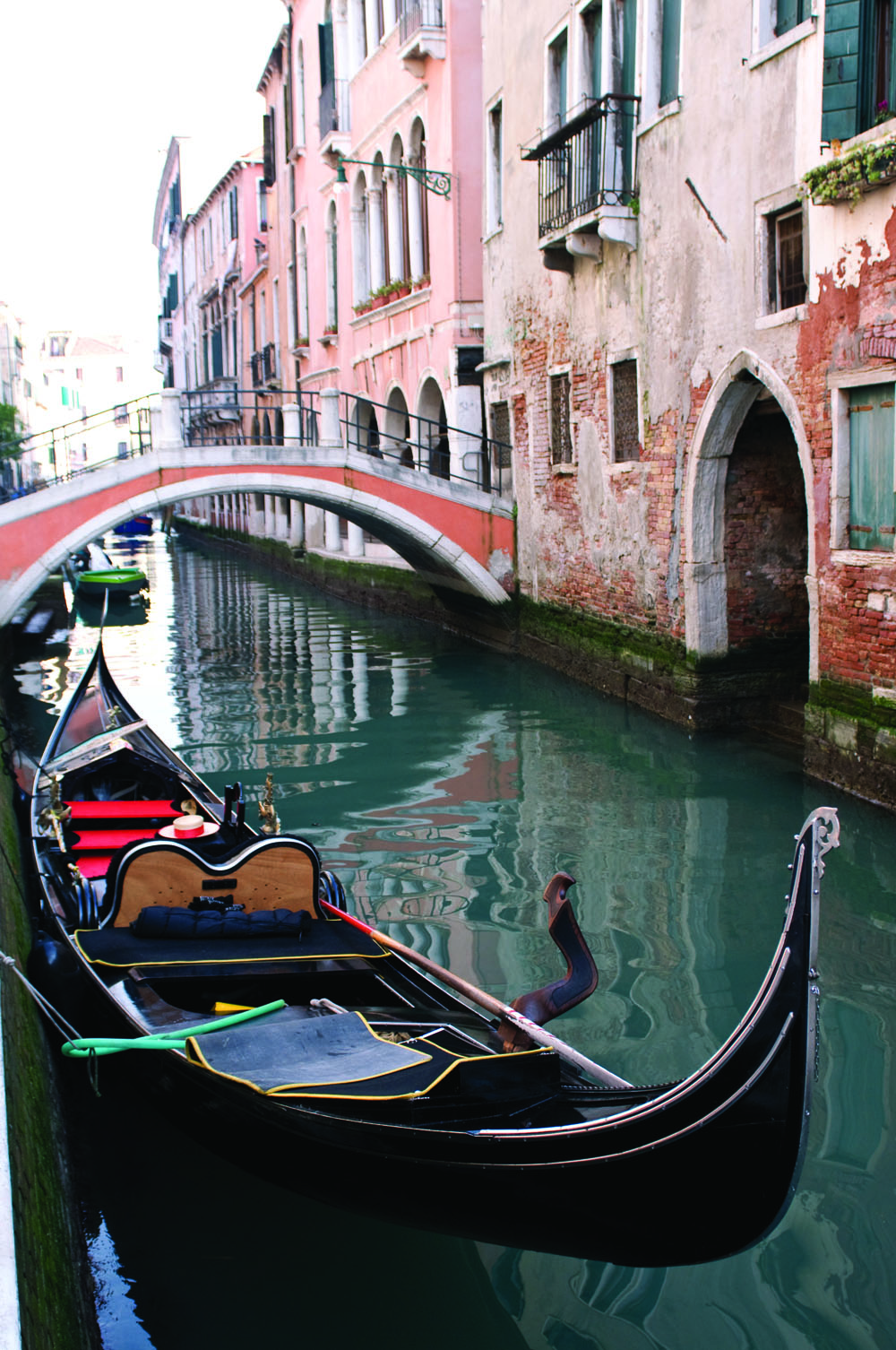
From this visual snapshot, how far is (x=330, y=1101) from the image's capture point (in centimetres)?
256

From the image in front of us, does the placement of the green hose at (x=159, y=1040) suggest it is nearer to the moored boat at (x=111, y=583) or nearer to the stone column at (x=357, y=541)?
the stone column at (x=357, y=541)

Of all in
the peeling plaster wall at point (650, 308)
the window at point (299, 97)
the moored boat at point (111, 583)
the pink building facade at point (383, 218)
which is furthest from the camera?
the window at point (299, 97)

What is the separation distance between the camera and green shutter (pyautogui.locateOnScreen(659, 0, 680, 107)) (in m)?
7.15

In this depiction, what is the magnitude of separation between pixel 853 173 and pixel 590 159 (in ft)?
10.2

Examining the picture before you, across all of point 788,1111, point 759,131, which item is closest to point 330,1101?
point 788,1111

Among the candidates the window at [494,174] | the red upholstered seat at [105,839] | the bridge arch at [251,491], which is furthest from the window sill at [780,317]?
the window at [494,174]

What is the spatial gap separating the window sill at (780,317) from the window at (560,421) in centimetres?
286

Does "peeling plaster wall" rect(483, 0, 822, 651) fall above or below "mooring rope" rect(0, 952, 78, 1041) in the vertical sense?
above

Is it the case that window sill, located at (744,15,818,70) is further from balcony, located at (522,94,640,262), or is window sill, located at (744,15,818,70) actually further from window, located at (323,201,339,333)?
window, located at (323,201,339,333)

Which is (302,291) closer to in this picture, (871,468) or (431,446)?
(431,446)

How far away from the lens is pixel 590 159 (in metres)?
8.08

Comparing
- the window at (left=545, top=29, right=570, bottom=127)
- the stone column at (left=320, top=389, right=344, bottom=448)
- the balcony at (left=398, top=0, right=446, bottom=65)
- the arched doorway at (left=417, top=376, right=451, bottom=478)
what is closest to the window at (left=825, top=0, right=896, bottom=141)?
the window at (left=545, top=29, right=570, bottom=127)

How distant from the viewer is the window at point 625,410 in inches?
322

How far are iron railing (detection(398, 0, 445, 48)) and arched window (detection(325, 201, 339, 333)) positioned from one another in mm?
4489
